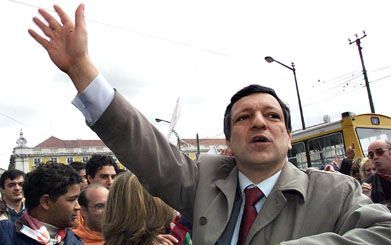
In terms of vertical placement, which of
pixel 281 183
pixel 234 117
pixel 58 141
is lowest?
pixel 281 183

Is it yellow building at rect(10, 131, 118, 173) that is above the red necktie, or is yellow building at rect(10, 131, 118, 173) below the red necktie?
above

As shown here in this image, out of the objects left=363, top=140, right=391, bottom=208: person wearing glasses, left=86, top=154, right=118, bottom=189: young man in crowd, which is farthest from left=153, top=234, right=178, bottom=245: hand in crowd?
left=86, top=154, right=118, bottom=189: young man in crowd

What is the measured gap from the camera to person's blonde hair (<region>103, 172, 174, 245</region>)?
8.80 ft

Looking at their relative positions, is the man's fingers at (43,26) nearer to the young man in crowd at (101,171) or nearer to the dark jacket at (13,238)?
the dark jacket at (13,238)

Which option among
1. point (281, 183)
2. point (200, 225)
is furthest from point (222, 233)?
point (281, 183)

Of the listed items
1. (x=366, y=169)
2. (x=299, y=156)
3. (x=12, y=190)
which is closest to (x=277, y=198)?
(x=366, y=169)

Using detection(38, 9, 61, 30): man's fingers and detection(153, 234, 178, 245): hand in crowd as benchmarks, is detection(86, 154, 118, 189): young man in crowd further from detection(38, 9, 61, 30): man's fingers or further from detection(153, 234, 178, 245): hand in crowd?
detection(38, 9, 61, 30): man's fingers

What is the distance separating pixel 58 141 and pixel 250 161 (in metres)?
88.3

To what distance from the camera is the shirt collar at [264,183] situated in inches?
82.0

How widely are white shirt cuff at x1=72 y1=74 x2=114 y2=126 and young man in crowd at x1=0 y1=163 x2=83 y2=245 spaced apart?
1792 millimetres

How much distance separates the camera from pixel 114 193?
114 inches

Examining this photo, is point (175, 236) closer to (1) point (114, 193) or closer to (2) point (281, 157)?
(1) point (114, 193)

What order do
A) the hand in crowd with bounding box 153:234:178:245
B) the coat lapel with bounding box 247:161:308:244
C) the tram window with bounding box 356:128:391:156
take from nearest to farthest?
the coat lapel with bounding box 247:161:308:244 → the hand in crowd with bounding box 153:234:178:245 → the tram window with bounding box 356:128:391:156

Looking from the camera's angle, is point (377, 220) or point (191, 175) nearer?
point (377, 220)
